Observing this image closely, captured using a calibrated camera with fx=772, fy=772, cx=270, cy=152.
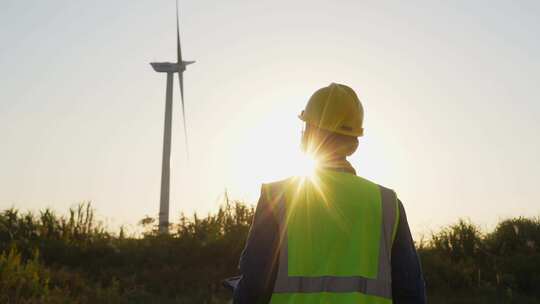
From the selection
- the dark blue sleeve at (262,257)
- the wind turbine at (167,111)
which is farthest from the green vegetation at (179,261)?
the dark blue sleeve at (262,257)

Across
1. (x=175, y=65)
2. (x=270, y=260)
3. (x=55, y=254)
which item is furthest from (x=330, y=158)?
(x=175, y=65)

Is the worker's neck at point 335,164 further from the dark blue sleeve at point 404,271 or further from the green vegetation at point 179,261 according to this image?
the green vegetation at point 179,261

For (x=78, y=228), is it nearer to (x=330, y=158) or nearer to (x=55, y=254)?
(x=55, y=254)

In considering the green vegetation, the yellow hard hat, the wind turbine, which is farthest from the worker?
the wind turbine

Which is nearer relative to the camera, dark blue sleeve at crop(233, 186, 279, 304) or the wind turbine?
Result: dark blue sleeve at crop(233, 186, 279, 304)

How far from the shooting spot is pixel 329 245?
145 inches

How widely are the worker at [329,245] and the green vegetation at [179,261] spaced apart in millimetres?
8467

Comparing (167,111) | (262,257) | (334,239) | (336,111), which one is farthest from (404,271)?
(167,111)

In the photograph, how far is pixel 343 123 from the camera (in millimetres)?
4027

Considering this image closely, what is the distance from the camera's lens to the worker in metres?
3.63

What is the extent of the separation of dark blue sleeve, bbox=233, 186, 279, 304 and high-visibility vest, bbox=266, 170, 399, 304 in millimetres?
45

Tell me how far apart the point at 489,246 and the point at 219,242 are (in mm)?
5966

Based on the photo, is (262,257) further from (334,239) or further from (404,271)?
(404,271)

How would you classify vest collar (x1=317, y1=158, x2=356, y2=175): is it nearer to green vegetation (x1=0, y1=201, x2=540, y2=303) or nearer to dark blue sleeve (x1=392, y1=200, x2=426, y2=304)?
dark blue sleeve (x1=392, y1=200, x2=426, y2=304)
